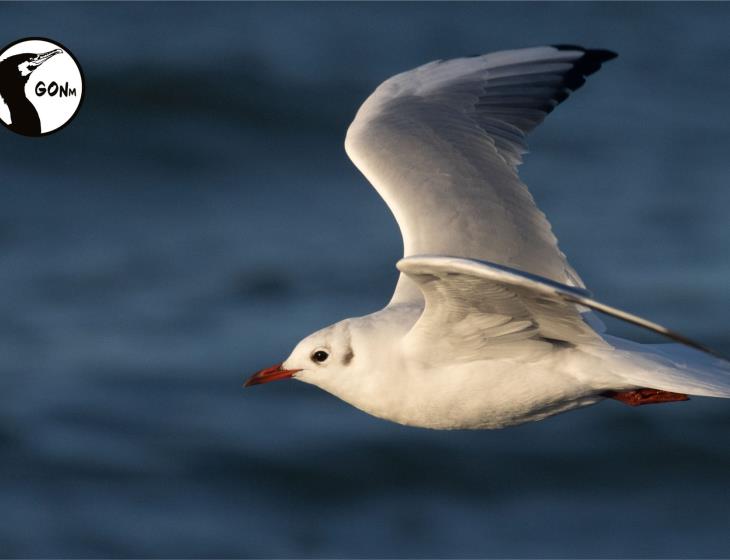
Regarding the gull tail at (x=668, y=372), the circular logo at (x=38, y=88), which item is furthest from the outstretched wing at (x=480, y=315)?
the circular logo at (x=38, y=88)

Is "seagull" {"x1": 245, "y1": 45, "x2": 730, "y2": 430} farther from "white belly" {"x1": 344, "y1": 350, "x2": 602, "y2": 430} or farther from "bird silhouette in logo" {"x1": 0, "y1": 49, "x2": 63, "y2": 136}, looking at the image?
"bird silhouette in logo" {"x1": 0, "y1": 49, "x2": 63, "y2": 136}

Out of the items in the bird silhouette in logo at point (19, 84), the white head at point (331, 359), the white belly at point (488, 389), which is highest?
the bird silhouette in logo at point (19, 84)

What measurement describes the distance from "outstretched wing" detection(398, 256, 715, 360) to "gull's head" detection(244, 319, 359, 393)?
31cm

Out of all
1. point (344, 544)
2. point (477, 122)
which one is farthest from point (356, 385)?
point (344, 544)

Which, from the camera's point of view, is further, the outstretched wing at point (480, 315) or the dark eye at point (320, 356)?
the dark eye at point (320, 356)

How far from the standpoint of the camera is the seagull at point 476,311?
16.9 feet

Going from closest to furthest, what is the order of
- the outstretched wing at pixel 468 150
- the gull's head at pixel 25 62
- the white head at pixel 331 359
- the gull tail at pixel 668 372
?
the gull tail at pixel 668 372 → the white head at pixel 331 359 → the outstretched wing at pixel 468 150 → the gull's head at pixel 25 62

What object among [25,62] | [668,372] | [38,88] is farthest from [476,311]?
[25,62]

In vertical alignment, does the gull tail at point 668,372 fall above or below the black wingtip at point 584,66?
below

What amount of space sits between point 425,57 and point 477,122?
396 inches

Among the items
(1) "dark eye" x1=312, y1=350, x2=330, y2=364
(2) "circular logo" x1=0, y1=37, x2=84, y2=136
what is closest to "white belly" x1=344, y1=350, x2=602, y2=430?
(1) "dark eye" x1=312, y1=350, x2=330, y2=364

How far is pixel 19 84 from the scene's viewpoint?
7906 mm

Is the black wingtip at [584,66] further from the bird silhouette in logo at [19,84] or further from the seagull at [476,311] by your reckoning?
the bird silhouette in logo at [19,84]

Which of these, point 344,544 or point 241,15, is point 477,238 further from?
point 241,15
